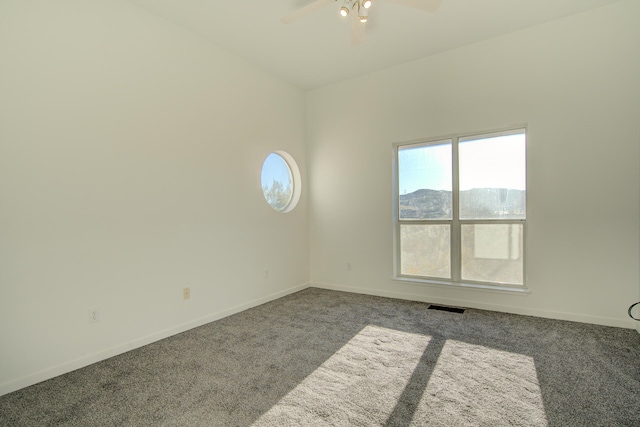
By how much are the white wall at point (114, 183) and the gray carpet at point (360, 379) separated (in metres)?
0.38

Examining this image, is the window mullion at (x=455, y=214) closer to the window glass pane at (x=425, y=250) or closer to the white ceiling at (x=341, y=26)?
the window glass pane at (x=425, y=250)

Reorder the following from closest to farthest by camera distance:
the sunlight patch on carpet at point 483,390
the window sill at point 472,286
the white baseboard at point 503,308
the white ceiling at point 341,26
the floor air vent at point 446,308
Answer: the sunlight patch on carpet at point 483,390
the white ceiling at point 341,26
the white baseboard at point 503,308
the window sill at point 472,286
the floor air vent at point 446,308

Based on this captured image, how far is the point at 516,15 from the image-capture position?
308 cm

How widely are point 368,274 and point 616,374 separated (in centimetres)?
261

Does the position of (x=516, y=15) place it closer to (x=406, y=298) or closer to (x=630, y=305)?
(x=630, y=305)

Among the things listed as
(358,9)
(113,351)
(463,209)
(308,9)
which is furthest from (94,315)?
(463,209)

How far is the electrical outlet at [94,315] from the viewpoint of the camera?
2490 millimetres

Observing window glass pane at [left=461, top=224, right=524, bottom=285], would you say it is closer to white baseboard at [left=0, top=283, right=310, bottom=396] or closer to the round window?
the round window

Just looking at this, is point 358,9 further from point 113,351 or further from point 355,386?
point 113,351

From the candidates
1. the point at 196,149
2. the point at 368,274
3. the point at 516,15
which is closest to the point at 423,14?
the point at 516,15

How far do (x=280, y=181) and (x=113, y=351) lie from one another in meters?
2.77

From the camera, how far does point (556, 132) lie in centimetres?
321

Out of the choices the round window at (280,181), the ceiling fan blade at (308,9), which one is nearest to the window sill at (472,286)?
the round window at (280,181)

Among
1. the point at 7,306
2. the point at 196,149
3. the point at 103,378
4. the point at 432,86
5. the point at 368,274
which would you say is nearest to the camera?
the point at 7,306
